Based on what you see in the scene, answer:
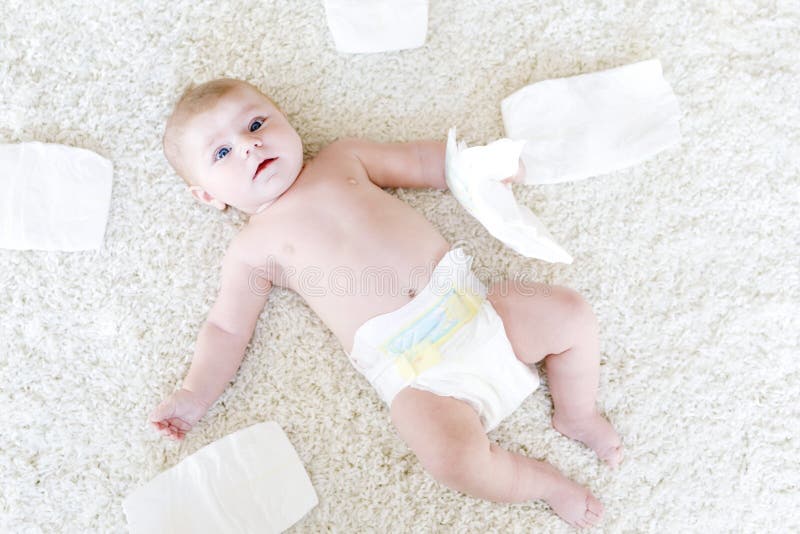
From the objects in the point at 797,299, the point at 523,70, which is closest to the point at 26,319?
the point at 523,70

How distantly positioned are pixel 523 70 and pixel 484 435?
0.66m

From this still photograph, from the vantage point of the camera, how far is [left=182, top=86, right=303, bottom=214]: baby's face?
1095 millimetres

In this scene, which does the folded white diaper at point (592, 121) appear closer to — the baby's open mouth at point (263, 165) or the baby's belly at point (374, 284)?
the baby's belly at point (374, 284)

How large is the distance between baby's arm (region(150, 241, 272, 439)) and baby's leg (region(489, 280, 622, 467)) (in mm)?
414

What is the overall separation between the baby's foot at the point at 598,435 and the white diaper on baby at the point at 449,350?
0.33ft

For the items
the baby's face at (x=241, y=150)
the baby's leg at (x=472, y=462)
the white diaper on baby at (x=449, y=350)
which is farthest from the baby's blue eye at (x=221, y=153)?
the baby's leg at (x=472, y=462)

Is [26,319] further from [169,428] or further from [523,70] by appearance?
[523,70]

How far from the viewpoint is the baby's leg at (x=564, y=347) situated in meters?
1.09

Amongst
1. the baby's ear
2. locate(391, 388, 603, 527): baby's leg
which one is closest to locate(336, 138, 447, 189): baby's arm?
the baby's ear

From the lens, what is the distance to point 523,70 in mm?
1264

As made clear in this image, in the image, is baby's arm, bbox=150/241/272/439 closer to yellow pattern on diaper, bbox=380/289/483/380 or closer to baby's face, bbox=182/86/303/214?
baby's face, bbox=182/86/303/214

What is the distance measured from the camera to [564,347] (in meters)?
1.09

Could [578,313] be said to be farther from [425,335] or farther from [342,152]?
[342,152]

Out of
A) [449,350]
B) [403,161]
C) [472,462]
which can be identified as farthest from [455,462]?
[403,161]
